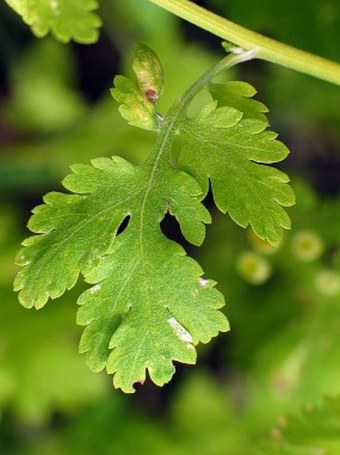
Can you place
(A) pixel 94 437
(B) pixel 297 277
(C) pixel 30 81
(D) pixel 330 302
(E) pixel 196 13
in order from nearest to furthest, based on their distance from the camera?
1. (E) pixel 196 13
2. (D) pixel 330 302
3. (B) pixel 297 277
4. (A) pixel 94 437
5. (C) pixel 30 81

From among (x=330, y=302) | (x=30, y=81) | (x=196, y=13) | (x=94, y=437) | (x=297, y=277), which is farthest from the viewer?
(x=30, y=81)

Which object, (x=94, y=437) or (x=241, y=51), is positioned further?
(x=94, y=437)

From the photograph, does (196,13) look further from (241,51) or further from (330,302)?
(330,302)

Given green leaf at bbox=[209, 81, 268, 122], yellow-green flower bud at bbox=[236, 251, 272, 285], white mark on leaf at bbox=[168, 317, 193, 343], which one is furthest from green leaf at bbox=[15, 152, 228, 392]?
yellow-green flower bud at bbox=[236, 251, 272, 285]

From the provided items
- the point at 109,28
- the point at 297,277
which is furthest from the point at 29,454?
the point at 109,28

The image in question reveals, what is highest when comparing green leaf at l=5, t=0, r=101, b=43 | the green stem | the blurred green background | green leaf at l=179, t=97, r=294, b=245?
the green stem

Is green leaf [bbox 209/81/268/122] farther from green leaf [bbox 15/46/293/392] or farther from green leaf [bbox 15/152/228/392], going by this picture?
green leaf [bbox 15/152/228/392]

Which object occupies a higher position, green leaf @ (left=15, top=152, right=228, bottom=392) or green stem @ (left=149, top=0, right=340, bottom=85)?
green stem @ (left=149, top=0, right=340, bottom=85)
